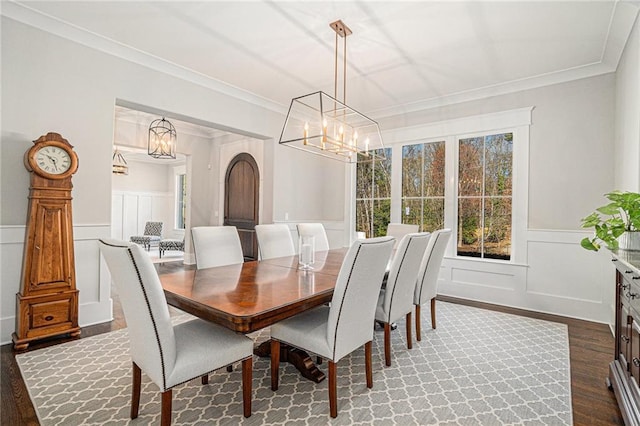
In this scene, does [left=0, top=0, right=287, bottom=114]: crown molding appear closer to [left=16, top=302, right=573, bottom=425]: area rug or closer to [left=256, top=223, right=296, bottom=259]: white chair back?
[left=256, top=223, right=296, bottom=259]: white chair back

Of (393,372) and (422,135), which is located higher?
(422,135)

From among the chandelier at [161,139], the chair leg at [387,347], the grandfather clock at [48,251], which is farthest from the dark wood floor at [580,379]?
the chandelier at [161,139]

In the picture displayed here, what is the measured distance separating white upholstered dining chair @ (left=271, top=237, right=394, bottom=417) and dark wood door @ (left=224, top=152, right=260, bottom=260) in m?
3.88

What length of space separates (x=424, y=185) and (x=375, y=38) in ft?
7.85

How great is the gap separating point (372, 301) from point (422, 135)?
11.2 ft

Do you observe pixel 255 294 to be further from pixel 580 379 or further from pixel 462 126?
pixel 462 126

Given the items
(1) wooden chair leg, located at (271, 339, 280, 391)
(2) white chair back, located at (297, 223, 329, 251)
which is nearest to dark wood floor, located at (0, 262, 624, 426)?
(1) wooden chair leg, located at (271, 339, 280, 391)

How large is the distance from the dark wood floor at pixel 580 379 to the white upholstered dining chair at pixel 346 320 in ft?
4.18

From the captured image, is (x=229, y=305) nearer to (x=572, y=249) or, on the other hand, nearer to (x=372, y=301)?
(x=372, y=301)

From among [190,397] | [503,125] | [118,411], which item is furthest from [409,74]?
[118,411]

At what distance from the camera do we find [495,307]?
3992 millimetres

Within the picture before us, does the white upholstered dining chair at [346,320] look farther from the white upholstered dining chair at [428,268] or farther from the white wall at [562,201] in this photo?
the white wall at [562,201]

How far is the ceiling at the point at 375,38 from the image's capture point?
102 inches

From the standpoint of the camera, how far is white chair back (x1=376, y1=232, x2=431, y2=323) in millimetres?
2375
